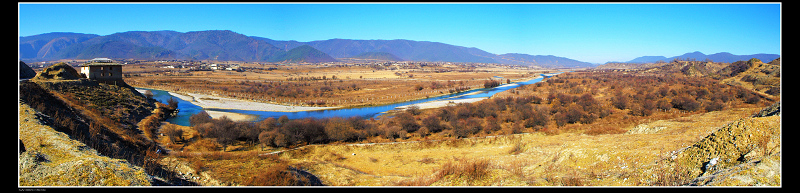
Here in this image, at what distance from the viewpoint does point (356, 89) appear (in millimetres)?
61344

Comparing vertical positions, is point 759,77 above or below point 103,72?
below

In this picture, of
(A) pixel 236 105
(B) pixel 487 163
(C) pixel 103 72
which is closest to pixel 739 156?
(B) pixel 487 163

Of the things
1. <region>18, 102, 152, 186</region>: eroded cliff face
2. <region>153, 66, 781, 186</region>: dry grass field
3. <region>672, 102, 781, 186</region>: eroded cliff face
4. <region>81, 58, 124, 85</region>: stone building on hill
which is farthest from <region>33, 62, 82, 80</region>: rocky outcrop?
<region>672, 102, 781, 186</region>: eroded cliff face

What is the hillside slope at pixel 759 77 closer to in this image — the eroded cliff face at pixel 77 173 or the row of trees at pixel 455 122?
the row of trees at pixel 455 122

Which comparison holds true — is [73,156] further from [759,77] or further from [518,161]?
[759,77]

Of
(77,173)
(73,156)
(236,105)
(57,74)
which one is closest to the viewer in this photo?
(77,173)

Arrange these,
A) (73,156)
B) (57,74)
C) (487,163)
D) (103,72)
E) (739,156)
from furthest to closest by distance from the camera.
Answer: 1. (103,72)
2. (57,74)
3. (487,163)
4. (73,156)
5. (739,156)

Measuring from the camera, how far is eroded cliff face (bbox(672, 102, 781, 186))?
459 cm

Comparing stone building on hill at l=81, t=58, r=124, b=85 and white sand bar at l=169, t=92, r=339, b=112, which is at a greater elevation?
stone building on hill at l=81, t=58, r=124, b=85

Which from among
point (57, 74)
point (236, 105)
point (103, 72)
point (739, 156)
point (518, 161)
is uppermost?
point (103, 72)

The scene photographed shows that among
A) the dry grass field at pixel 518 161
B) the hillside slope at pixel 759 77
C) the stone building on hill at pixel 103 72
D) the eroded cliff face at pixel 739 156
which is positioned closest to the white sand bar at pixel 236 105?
the stone building on hill at pixel 103 72

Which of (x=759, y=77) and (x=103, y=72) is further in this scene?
(x=759, y=77)

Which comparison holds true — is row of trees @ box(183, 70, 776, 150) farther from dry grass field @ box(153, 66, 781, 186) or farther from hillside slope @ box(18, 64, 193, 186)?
hillside slope @ box(18, 64, 193, 186)

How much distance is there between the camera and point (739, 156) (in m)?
5.96
